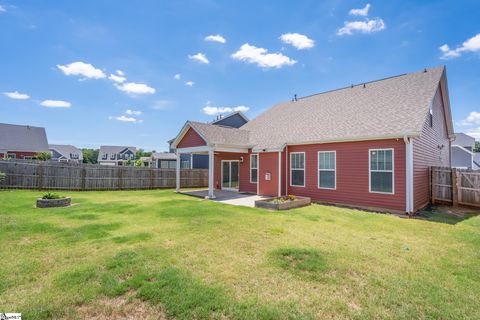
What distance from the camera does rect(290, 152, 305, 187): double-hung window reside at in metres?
12.4

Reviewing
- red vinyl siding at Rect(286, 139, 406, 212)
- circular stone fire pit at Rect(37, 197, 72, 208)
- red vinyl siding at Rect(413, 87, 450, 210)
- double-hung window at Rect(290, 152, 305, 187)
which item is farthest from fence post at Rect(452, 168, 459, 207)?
circular stone fire pit at Rect(37, 197, 72, 208)

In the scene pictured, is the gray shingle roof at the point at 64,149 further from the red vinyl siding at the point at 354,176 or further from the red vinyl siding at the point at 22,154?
the red vinyl siding at the point at 354,176

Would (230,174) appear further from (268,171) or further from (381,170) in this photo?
(381,170)

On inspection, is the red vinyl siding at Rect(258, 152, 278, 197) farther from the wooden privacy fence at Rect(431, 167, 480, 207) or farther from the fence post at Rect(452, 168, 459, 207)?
the fence post at Rect(452, 168, 459, 207)

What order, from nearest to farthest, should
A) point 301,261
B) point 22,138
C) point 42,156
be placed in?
point 301,261
point 42,156
point 22,138

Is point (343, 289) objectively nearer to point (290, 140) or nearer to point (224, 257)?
point (224, 257)

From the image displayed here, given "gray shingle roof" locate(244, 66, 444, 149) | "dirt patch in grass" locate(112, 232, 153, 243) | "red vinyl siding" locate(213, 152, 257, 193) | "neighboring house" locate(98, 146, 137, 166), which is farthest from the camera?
"neighboring house" locate(98, 146, 137, 166)

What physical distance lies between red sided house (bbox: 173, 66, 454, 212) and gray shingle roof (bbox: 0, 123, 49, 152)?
30388mm

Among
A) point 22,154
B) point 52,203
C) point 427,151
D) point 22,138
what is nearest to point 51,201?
point 52,203

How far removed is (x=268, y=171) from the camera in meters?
13.4

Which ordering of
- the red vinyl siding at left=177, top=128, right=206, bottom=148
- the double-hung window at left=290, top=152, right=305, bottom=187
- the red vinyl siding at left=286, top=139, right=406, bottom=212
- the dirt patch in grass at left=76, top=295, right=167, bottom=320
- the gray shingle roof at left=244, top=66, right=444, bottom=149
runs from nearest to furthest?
1. the dirt patch in grass at left=76, top=295, right=167, bottom=320
2. the red vinyl siding at left=286, top=139, right=406, bottom=212
3. the gray shingle roof at left=244, top=66, right=444, bottom=149
4. the double-hung window at left=290, top=152, right=305, bottom=187
5. the red vinyl siding at left=177, top=128, right=206, bottom=148

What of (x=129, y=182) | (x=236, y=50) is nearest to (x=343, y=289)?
(x=236, y=50)

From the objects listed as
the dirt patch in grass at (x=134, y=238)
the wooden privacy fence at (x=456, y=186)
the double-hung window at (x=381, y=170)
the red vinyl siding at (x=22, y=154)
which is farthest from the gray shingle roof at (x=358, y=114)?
the red vinyl siding at (x=22, y=154)

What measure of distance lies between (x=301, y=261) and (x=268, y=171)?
9.22 metres
